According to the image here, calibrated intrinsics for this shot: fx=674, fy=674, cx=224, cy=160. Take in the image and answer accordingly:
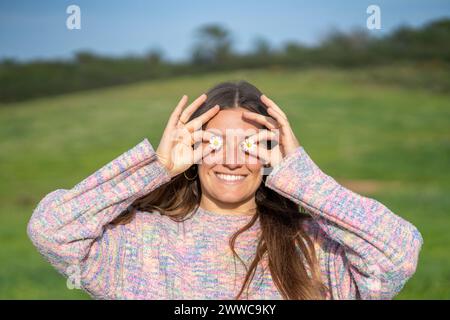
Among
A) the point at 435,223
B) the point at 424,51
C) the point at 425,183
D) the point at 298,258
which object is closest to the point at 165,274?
the point at 298,258

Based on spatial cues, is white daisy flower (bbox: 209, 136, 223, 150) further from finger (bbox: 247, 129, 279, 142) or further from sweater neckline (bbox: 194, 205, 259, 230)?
sweater neckline (bbox: 194, 205, 259, 230)

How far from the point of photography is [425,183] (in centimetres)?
1878

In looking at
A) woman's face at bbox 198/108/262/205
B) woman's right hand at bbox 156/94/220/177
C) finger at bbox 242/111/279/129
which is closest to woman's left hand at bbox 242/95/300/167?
finger at bbox 242/111/279/129

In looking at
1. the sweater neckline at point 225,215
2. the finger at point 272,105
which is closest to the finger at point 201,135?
the finger at point 272,105

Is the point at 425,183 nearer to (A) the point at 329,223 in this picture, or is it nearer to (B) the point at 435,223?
(B) the point at 435,223

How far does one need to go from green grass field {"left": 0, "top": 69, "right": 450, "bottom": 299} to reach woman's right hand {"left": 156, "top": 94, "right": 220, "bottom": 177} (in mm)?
4016

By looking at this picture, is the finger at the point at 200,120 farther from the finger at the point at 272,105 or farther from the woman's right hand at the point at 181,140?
the finger at the point at 272,105

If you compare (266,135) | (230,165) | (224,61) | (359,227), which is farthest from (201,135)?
(224,61)

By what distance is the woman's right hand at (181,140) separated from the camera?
9.21 feet

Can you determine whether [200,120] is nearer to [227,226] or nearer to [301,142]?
[227,226]

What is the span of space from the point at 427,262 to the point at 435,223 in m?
3.37

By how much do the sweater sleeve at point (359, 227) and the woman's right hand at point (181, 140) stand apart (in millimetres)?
373

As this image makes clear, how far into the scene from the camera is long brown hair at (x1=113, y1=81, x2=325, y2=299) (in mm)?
2770

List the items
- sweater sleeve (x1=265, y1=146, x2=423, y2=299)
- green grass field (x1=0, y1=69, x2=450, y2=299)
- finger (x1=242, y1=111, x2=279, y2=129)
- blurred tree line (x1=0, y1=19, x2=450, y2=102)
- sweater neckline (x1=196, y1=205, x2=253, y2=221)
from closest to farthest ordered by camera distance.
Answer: sweater sleeve (x1=265, y1=146, x2=423, y2=299), finger (x1=242, y1=111, x2=279, y2=129), sweater neckline (x1=196, y1=205, x2=253, y2=221), green grass field (x1=0, y1=69, x2=450, y2=299), blurred tree line (x1=0, y1=19, x2=450, y2=102)
